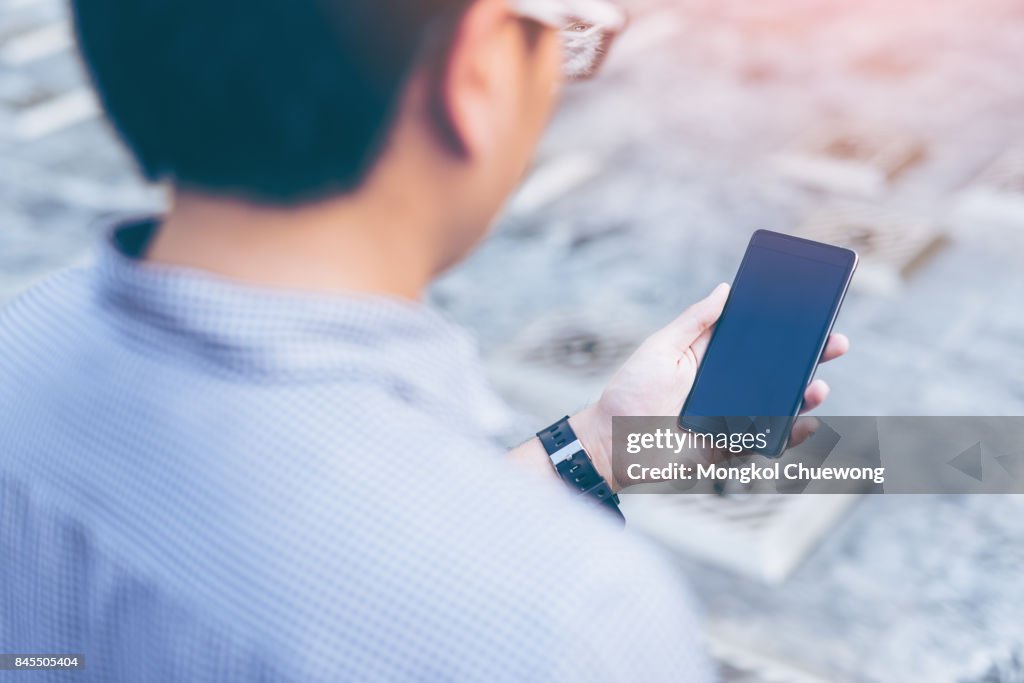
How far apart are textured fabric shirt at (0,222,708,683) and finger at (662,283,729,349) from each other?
28.6 inches

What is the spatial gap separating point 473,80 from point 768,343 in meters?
0.83

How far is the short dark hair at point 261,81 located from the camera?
64 cm

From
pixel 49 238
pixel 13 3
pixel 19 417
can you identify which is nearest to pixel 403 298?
pixel 19 417

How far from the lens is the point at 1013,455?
7.93 ft

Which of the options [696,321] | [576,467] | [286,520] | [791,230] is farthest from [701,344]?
[791,230]

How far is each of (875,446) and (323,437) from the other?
211 cm

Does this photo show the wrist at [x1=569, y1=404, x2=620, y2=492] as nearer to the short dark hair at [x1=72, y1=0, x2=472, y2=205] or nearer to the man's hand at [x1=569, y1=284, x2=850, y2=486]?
the man's hand at [x1=569, y1=284, x2=850, y2=486]

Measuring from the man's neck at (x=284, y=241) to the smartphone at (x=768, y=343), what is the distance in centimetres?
81

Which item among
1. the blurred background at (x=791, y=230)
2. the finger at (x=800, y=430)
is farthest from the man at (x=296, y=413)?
the blurred background at (x=791, y=230)

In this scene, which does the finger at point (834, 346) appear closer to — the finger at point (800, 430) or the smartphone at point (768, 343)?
the smartphone at point (768, 343)

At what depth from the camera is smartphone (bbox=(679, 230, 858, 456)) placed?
4.64 ft

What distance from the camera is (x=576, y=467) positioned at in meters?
1.35

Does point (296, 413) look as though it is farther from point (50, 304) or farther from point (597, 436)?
point (597, 436)
